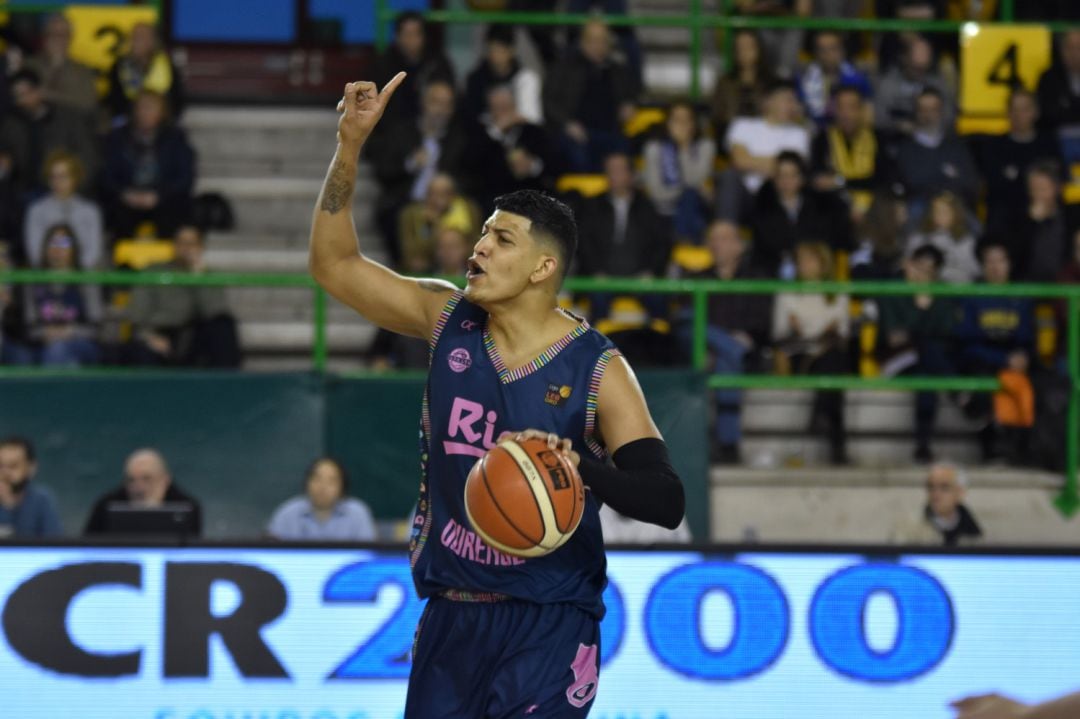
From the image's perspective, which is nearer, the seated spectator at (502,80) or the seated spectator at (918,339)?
the seated spectator at (918,339)

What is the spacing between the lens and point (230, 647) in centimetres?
795

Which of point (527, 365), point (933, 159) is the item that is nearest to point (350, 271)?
point (527, 365)

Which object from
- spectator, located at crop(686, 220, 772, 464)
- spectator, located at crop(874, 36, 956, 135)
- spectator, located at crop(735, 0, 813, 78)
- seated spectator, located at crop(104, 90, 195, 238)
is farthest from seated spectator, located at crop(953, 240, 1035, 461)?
seated spectator, located at crop(104, 90, 195, 238)

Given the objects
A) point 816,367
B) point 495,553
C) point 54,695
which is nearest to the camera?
point 495,553

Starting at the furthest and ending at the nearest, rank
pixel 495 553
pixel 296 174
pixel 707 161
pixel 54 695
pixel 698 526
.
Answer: pixel 296 174 < pixel 707 161 < pixel 698 526 < pixel 54 695 < pixel 495 553

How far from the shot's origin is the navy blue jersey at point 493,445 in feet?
16.9

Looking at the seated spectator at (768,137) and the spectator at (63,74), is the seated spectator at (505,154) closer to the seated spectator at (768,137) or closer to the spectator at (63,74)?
the seated spectator at (768,137)

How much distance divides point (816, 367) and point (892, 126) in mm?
3230

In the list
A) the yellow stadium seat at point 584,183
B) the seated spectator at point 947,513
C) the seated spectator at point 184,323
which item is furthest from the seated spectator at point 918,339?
the seated spectator at point 184,323

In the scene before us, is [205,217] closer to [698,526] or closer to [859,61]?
[698,526]

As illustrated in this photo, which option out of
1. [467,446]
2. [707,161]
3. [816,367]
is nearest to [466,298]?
[467,446]

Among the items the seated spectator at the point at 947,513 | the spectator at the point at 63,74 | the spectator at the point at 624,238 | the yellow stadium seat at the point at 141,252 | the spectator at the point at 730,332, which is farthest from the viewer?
the spectator at the point at 63,74

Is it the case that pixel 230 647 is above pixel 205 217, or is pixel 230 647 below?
below

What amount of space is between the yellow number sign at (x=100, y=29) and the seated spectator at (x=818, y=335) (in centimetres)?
591
